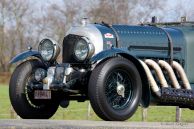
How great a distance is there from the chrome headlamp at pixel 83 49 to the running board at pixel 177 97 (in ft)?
4.01

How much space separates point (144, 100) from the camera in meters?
9.31

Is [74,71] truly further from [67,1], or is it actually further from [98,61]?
[67,1]

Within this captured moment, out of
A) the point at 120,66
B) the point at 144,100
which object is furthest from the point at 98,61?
the point at 144,100

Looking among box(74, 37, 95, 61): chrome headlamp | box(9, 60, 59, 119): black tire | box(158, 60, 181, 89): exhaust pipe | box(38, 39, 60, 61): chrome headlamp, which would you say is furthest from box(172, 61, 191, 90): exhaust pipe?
box(9, 60, 59, 119): black tire

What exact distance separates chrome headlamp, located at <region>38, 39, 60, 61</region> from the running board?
66.1 inches

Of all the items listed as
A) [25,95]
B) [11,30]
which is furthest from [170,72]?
[11,30]

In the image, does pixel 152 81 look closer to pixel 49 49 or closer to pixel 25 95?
pixel 49 49

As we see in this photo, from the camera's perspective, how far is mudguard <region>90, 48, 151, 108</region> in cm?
876

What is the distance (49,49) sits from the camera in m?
9.75

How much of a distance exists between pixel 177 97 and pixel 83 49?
1554mm

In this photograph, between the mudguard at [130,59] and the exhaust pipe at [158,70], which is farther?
the exhaust pipe at [158,70]

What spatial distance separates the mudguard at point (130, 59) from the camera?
8.76m

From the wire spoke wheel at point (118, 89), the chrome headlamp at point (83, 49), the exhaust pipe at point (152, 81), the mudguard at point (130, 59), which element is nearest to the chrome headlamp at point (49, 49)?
the chrome headlamp at point (83, 49)

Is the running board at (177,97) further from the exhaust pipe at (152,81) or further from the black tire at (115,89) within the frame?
the black tire at (115,89)
